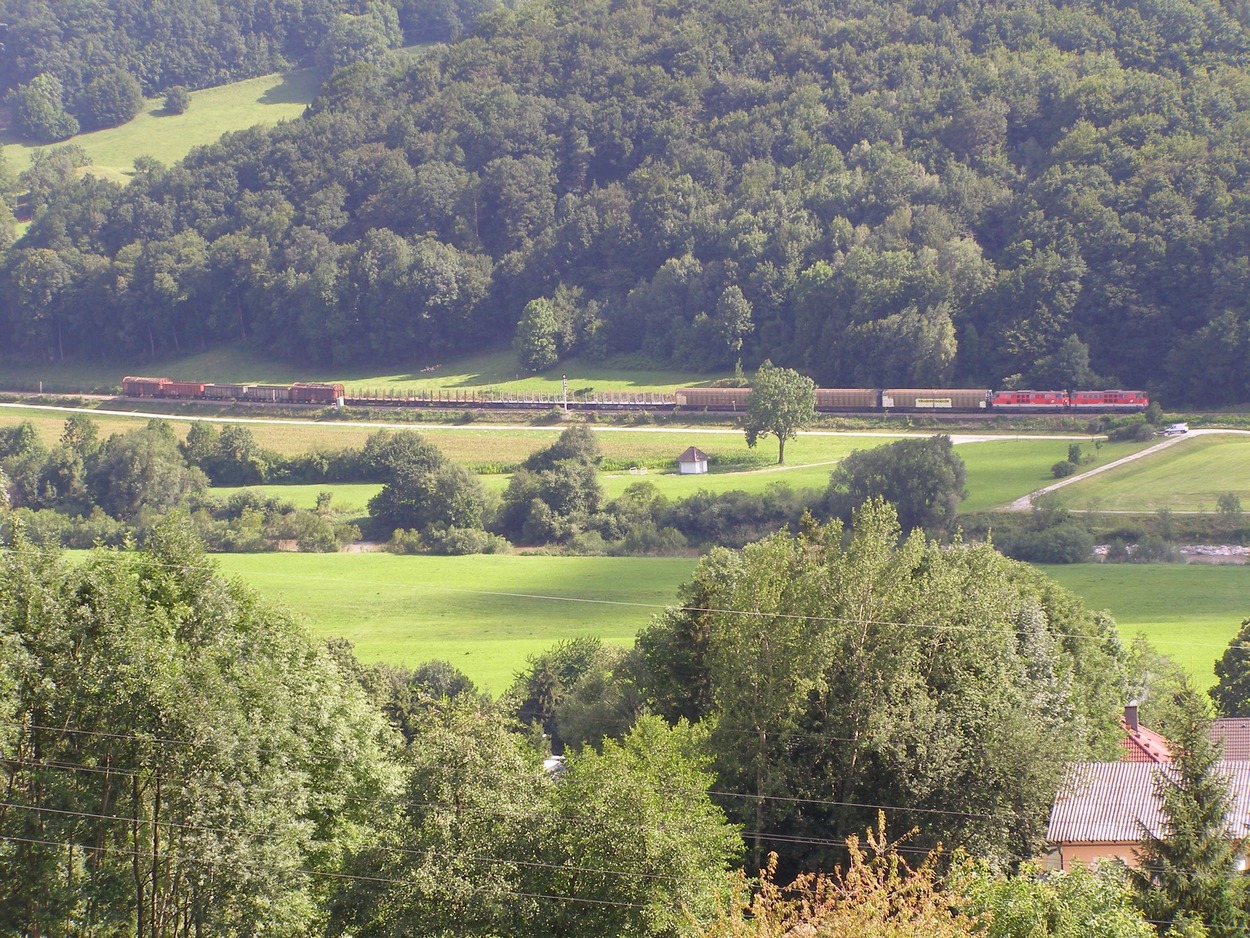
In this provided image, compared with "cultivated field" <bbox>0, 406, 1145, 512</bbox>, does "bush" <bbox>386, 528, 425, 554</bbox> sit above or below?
below

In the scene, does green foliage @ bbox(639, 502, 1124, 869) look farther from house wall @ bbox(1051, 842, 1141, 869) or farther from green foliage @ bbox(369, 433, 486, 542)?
green foliage @ bbox(369, 433, 486, 542)

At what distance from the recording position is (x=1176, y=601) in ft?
147

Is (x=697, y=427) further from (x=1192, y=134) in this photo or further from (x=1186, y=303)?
(x=1192, y=134)

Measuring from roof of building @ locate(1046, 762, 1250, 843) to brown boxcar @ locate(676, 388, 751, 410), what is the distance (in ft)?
Result: 208

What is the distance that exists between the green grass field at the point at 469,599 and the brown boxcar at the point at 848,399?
34.1m

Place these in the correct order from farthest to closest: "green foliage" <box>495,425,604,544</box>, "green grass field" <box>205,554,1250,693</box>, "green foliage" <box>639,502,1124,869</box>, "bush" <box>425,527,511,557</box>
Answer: "green foliage" <box>495,425,604,544</box>
"bush" <box>425,527,511,557</box>
"green grass field" <box>205,554,1250,693</box>
"green foliage" <box>639,502,1124,869</box>

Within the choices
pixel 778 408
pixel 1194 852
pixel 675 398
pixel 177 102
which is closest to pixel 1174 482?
pixel 778 408

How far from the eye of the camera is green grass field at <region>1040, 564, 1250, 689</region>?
3916 centimetres

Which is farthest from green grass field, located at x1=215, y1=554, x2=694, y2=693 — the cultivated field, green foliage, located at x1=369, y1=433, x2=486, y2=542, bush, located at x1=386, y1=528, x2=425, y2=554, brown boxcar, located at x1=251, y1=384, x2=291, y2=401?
brown boxcar, located at x1=251, y1=384, x2=291, y2=401

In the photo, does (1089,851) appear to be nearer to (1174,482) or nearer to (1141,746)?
(1141,746)

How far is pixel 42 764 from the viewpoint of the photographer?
67.2ft

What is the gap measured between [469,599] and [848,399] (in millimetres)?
42979

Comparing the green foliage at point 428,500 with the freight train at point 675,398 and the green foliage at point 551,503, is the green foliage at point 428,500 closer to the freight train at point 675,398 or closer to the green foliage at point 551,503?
the green foliage at point 551,503

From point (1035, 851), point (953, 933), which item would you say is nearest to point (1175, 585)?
point (1035, 851)
